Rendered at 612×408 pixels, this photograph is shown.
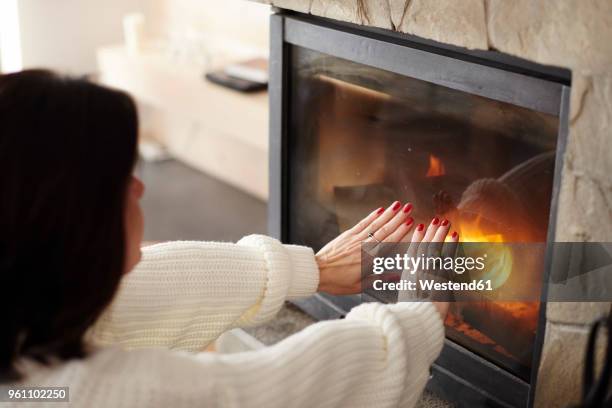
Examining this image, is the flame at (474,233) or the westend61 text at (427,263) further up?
the flame at (474,233)

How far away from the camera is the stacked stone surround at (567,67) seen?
3.73 feet

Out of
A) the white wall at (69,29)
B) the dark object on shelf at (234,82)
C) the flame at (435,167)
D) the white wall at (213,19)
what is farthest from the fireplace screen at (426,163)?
the white wall at (69,29)

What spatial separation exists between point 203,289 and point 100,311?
466mm

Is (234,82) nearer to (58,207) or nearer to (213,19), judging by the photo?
(213,19)

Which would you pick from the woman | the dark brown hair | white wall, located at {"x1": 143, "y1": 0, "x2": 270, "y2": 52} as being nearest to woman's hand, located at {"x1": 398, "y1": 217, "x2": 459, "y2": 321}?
the woman

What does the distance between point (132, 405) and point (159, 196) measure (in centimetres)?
200

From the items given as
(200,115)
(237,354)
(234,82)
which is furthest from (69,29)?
(237,354)

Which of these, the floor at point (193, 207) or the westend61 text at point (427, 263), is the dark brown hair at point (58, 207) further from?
the floor at point (193, 207)

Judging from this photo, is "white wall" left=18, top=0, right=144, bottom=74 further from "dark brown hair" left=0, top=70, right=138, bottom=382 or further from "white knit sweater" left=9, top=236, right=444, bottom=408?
"dark brown hair" left=0, top=70, right=138, bottom=382

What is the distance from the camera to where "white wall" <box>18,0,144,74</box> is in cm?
307

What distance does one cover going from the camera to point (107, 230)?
3.12 ft

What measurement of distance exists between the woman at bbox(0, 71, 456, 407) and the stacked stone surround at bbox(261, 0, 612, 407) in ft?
0.73

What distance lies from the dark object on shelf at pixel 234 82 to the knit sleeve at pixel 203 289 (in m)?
1.15

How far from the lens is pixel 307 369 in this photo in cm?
113
